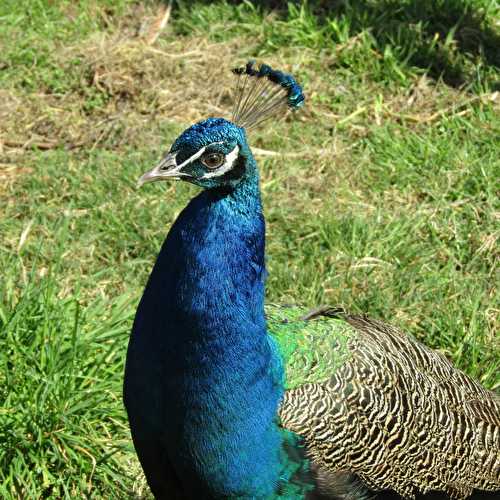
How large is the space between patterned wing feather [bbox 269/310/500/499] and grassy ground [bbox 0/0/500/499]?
55cm

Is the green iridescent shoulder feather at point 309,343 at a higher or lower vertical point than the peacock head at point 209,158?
lower

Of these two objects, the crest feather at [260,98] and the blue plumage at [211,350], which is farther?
the crest feather at [260,98]

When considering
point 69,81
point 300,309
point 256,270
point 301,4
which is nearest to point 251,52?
point 301,4

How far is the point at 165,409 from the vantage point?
6.84ft

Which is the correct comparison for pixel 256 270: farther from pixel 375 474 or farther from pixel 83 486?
pixel 83 486

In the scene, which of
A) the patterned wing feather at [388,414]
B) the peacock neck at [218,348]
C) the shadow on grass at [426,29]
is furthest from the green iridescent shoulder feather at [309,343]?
the shadow on grass at [426,29]

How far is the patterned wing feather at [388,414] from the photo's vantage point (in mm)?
2246

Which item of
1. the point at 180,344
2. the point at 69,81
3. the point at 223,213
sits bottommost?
the point at 69,81

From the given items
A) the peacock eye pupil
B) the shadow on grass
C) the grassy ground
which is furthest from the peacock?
the shadow on grass

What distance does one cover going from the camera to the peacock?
6.52ft

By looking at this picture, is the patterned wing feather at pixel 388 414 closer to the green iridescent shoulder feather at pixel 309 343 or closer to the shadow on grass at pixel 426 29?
the green iridescent shoulder feather at pixel 309 343

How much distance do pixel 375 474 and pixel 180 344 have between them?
639 mm

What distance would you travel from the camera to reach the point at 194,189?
3869mm

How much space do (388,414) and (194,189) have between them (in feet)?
5.78
